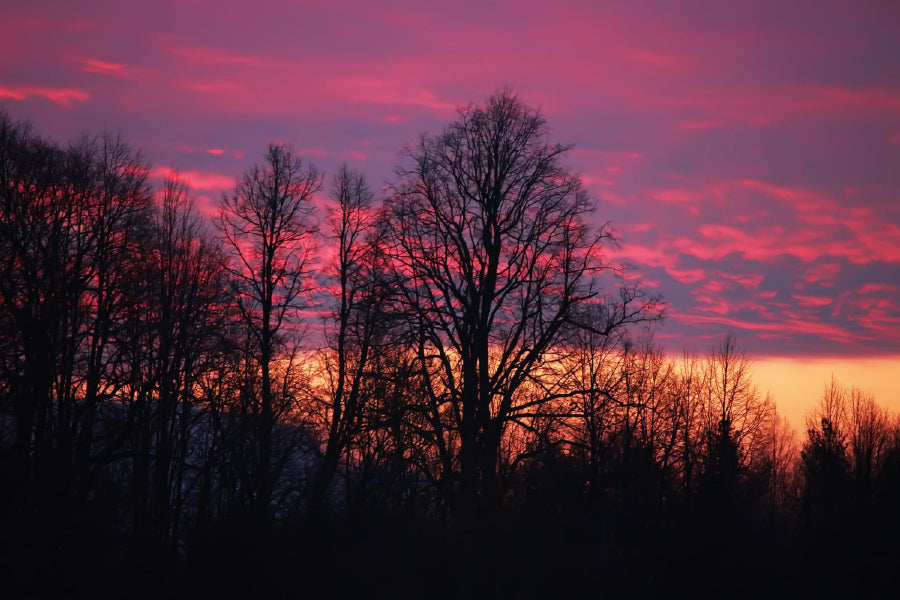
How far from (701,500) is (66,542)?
2234 centimetres

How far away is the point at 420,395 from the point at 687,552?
422 inches

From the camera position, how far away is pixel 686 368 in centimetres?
6212

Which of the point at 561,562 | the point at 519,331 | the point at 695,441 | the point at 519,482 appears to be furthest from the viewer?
the point at 695,441

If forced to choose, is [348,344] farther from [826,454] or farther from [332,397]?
[826,454]

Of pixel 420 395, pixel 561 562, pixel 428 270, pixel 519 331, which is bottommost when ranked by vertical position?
pixel 561 562

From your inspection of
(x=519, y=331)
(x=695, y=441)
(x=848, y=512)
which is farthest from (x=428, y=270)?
(x=695, y=441)

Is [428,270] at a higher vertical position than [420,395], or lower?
higher

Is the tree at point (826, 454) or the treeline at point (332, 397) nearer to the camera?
the treeline at point (332, 397)

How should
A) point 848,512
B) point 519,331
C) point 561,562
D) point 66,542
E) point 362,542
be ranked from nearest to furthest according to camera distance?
point 66,542 → point 362,542 → point 561,562 → point 519,331 → point 848,512

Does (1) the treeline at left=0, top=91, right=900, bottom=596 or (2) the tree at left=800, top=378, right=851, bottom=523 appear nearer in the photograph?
(1) the treeline at left=0, top=91, right=900, bottom=596

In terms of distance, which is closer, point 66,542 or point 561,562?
point 66,542

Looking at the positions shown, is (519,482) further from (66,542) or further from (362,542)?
(66,542)

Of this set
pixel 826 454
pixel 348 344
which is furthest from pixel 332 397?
pixel 826 454

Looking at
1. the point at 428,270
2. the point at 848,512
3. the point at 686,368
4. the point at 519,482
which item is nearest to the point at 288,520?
the point at 519,482
